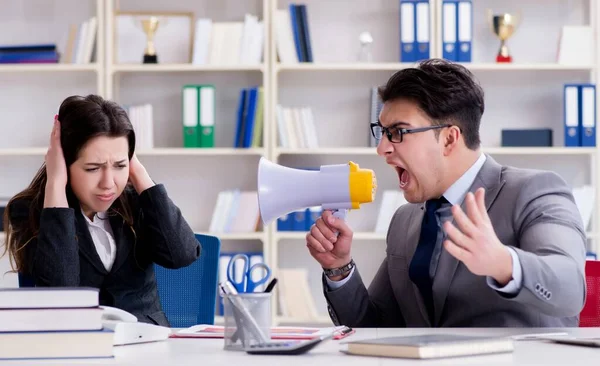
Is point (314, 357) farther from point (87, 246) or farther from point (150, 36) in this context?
point (150, 36)

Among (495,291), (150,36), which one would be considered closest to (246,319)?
(495,291)

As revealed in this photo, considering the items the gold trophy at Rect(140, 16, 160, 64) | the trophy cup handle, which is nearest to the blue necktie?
the trophy cup handle

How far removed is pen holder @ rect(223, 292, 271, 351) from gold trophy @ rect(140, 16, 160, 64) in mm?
3173

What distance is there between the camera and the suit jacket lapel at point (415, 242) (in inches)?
84.0

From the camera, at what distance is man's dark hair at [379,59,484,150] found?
2166mm

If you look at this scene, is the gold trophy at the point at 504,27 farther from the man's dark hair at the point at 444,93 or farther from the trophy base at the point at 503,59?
the man's dark hair at the point at 444,93

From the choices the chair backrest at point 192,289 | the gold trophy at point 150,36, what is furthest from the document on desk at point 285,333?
the gold trophy at point 150,36

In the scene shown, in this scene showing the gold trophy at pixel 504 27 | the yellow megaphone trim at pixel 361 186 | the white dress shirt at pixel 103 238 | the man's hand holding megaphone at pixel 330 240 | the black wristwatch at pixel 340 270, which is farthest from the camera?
the gold trophy at pixel 504 27

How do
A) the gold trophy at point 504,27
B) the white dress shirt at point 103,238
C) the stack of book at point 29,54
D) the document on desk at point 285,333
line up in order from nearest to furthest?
1. the document on desk at point 285,333
2. the white dress shirt at point 103,238
3. the gold trophy at point 504,27
4. the stack of book at point 29,54

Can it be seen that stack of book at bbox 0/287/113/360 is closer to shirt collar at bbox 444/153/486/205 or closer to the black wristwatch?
the black wristwatch

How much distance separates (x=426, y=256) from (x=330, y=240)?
25cm

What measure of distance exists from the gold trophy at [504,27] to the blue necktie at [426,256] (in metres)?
2.48

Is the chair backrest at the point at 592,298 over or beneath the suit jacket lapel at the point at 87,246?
beneath

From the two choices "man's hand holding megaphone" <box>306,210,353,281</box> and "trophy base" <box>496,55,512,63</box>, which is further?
"trophy base" <box>496,55,512,63</box>
